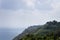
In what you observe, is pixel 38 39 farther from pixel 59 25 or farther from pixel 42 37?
pixel 59 25

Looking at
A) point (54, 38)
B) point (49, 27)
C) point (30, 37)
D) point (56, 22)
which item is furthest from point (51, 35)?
point (56, 22)

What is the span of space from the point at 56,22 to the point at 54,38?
169 ft

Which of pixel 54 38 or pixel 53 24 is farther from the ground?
pixel 53 24

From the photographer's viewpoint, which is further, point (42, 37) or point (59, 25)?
point (59, 25)

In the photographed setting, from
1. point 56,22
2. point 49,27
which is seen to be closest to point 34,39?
point 49,27

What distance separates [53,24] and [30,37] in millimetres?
44235

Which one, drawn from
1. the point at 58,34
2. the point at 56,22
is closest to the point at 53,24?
the point at 56,22

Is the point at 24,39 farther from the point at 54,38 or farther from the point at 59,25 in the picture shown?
the point at 59,25

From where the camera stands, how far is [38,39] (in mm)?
120250

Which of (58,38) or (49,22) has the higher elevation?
(49,22)

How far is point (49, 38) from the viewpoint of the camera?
11531 cm

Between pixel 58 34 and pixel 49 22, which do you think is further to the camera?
pixel 49 22

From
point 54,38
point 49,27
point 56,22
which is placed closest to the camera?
point 54,38

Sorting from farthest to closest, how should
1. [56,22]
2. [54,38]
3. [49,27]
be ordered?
1. [56,22]
2. [49,27]
3. [54,38]
